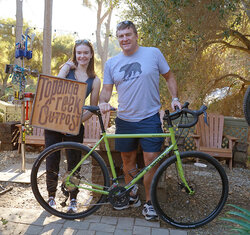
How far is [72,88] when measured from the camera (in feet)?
8.91

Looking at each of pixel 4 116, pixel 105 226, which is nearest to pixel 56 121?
pixel 105 226

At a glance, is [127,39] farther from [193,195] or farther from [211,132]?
[211,132]

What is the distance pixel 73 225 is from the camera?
274cm

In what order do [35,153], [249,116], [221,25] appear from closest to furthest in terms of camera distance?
[249,116], [221,25], [35,153]

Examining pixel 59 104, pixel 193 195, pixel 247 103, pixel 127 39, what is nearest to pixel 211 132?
pixel 247 103

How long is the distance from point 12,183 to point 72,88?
2244 mm

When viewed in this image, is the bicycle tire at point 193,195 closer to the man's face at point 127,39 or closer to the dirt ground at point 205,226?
the dirt ground at point 205,226

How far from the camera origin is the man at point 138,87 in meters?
2.68

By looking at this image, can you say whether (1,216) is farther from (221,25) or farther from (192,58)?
(221,25)

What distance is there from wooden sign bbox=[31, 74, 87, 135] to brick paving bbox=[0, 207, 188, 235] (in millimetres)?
968

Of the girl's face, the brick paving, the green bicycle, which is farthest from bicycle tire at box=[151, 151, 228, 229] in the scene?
the girl's face

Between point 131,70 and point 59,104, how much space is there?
817 millimetres

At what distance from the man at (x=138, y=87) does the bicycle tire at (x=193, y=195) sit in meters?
0.20

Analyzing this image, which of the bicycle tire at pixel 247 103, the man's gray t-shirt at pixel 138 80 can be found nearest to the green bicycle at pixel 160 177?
the man's gray t-shirt at pixel 138 80
